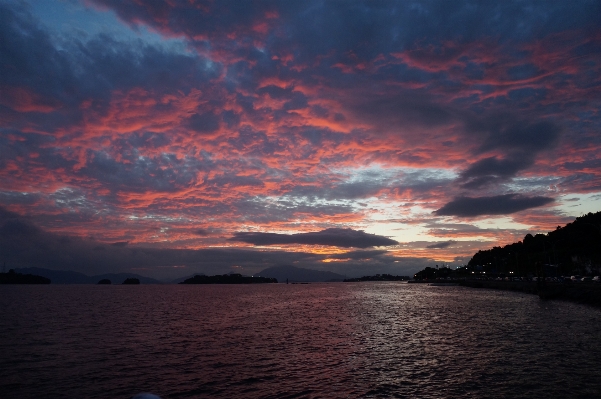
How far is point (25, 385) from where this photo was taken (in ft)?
94.3

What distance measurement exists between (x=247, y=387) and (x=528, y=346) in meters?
28.9

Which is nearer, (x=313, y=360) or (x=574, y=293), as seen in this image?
(x=313, y=360)

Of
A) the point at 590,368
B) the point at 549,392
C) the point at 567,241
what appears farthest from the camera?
the point at 567,241

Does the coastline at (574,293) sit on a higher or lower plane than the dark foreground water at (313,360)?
higher

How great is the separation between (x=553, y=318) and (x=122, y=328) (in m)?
65.4

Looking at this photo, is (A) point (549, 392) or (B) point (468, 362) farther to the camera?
(B) point (468, 362)

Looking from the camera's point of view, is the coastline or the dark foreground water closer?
the dark foreground water

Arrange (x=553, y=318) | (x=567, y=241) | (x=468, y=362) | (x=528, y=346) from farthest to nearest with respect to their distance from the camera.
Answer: (x=567, y=241) → (x=553, y=318) → (x=528, y=346) → (x=468, y=362)

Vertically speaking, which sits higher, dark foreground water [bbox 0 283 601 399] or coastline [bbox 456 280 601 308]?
coastline [bbox 456 280 601 308]

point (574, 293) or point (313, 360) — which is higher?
point (574, 293)

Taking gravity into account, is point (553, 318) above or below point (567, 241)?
below

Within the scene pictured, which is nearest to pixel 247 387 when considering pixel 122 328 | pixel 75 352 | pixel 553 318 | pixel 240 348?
pixel 240 348

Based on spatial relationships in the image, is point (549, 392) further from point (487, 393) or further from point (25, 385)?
point (25, 385)

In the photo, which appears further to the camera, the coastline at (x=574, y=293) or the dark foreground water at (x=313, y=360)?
the coastline at (x=574, y=293)
